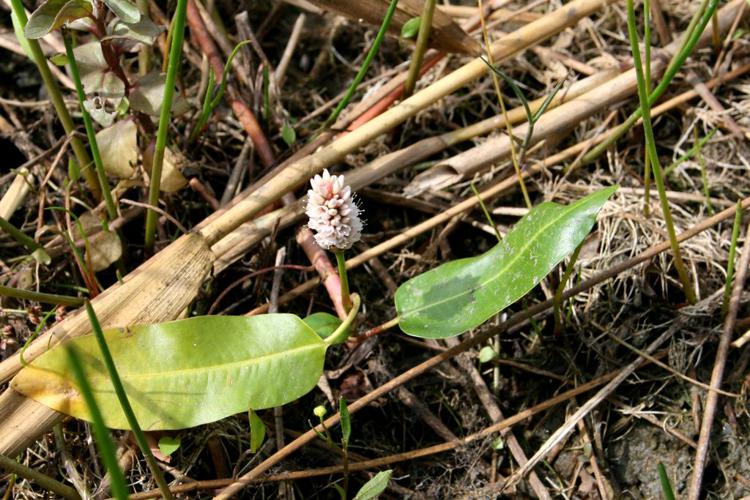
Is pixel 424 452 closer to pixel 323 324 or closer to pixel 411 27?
pixel 323 324

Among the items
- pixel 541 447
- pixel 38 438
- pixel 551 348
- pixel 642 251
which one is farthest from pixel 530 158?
pixel 38 438

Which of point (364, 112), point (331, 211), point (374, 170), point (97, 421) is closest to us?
point (97, 421)

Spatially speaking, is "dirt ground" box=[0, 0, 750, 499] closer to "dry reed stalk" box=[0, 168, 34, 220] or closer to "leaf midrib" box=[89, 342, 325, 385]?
"dry reed stalk" box=[0, 168, 34, 220]

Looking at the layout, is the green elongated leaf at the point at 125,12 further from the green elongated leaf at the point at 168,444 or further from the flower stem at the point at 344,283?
the green elongated leaf at the point at 168,444

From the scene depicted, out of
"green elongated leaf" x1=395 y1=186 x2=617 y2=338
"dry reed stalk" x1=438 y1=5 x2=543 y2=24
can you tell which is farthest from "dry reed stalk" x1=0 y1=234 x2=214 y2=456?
"dry reed stalk" x1=438 y1=5 x2=543 y2=24

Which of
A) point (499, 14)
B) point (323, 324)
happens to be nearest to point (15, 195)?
point (323, 324)

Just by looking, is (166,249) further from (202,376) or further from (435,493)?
(435,493)
